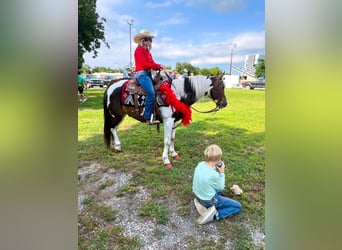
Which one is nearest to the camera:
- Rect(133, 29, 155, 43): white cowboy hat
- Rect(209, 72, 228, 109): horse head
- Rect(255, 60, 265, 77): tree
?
Rect(255, 60, 265, 77): tree

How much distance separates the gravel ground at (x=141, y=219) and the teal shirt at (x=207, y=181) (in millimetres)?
93

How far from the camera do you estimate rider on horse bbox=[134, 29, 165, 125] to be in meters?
1.19

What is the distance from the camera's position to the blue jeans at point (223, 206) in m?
1.10

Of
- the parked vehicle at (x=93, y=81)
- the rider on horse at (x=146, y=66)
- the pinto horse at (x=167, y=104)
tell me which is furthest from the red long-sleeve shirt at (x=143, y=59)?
the parked vehicle at (x=93, y=81)

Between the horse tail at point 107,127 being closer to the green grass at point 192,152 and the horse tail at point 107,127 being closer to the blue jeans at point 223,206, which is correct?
the green grass at point 192,152

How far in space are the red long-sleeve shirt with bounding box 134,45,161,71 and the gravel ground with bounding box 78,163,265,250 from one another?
1.91ft

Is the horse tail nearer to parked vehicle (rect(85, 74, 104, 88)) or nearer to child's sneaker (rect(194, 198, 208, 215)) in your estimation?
parked vehicle (rect(85, 74, 104, 88))

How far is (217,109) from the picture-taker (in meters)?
1.29

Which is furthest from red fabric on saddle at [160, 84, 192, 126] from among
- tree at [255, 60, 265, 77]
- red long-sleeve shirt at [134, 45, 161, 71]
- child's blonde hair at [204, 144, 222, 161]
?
tree at [255, 60, 265, 77]

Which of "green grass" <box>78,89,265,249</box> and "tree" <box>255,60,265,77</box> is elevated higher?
"tree" <box>255,60,265,77</box>

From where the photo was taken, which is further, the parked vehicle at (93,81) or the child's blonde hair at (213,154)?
the parked vehicle at (93,81)

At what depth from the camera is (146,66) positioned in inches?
48.8
